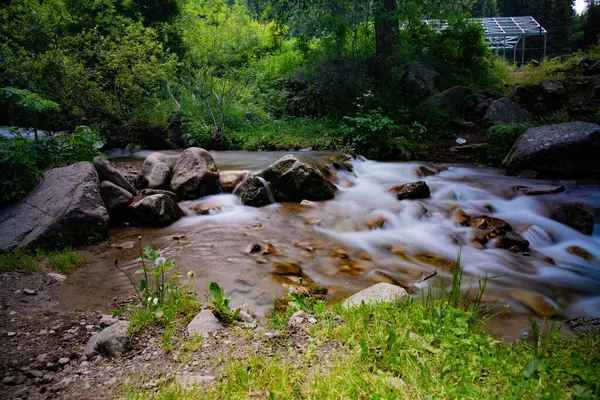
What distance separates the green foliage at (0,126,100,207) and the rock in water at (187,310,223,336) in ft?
14.7

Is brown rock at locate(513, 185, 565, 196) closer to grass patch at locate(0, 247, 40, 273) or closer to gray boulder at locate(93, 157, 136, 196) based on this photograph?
gray boulder at locate(93, 157, 136, 196)

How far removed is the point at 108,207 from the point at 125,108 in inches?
311

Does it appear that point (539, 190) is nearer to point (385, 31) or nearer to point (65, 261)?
point (65, 261)

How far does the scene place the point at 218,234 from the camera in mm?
6285

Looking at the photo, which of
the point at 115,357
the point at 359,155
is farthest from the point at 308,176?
the point at 115,357

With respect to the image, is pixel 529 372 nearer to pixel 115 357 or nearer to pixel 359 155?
pixel 115 357

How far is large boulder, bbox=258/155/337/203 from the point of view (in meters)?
7.95

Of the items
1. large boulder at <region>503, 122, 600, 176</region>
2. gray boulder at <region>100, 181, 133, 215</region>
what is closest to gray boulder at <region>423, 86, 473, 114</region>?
large boulder at <region>503, 122, 600, 176</region>

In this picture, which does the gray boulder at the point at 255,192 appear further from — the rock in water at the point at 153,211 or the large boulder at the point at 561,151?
the large boulder at the point at 561,151

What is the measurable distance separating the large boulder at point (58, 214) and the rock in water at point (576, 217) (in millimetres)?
8199

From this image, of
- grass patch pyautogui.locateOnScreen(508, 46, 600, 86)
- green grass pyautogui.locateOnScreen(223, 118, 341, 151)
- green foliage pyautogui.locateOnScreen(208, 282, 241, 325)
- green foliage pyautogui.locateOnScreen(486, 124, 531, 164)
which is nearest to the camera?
green foliage pyautogui.locateOnScreen(208, 282, 241, 325)

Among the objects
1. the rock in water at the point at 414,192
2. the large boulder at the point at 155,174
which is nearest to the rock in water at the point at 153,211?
the large boulder at the point at 155,174

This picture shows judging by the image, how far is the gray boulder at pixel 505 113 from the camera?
12812 mm

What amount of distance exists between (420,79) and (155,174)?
1151 cm
